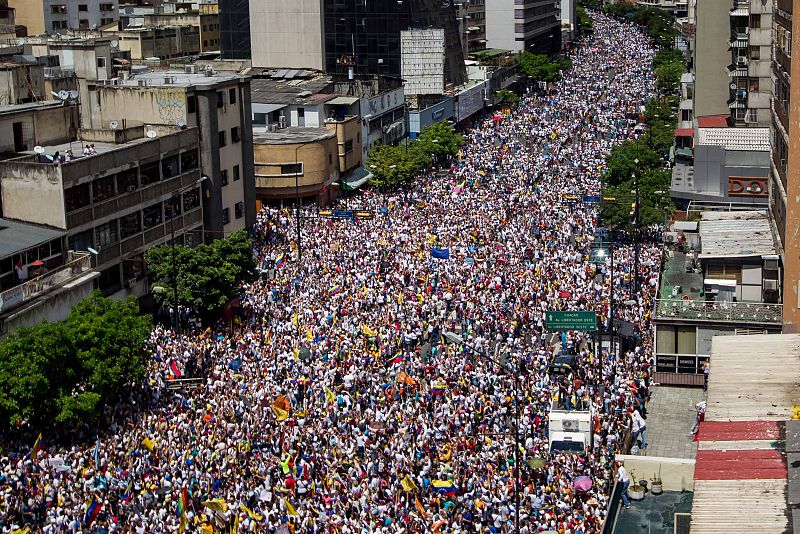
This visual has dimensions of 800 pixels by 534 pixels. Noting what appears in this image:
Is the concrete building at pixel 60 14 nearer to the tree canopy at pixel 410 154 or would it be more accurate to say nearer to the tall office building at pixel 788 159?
the tree canopy at pixel 410 154

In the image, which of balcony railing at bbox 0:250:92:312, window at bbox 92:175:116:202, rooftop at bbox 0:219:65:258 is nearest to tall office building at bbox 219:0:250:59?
window at bbox 92:175:116:202

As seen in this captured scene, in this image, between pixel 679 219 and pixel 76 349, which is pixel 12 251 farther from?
pixel 679 219

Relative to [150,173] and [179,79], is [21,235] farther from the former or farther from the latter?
[179,79]

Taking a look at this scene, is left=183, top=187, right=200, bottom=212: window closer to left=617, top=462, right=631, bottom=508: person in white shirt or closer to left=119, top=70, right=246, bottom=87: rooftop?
left=119, top=70, right=246, bottom=87: rooftop

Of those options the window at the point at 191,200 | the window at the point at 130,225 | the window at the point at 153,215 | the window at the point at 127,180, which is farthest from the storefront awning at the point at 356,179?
the window at the point at 127,180

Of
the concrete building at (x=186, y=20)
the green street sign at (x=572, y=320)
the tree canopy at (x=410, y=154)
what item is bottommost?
the green street sign at (x=572, y=320)

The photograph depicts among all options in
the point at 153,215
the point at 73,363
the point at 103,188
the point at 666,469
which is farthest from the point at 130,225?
the point at 666,469
